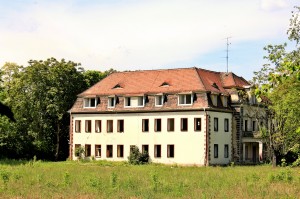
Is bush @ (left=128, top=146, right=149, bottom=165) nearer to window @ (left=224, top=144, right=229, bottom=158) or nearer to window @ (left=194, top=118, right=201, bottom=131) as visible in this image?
window @ (left=194, top=118, right=201, bottom=131)

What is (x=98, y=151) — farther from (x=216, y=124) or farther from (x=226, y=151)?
(x=226, y=151)

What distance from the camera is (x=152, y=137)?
60031mm

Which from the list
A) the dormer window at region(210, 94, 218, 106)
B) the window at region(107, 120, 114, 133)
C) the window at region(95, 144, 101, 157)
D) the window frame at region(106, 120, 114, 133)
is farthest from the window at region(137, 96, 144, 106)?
the dormer window at region(210, 94, 218, 106)

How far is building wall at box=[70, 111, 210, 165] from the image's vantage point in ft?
188

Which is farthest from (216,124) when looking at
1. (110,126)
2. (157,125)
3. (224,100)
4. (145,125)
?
(110,126)

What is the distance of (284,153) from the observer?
5662 cm

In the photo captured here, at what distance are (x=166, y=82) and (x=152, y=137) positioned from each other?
686 centimetres

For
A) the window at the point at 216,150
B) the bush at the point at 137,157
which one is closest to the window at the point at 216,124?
the window at the point at 216,150

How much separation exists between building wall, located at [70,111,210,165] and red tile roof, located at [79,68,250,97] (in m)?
2.91

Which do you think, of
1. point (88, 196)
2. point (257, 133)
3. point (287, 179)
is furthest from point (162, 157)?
point (88, 196)

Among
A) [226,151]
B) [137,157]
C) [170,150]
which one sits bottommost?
[137,157]

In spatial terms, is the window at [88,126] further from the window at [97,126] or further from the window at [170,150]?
the window at [170,150]

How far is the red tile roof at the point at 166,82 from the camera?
59912 mm

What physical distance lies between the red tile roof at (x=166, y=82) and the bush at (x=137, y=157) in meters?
7.30
